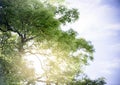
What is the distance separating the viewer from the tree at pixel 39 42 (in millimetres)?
17984

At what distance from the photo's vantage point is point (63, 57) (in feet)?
70.8

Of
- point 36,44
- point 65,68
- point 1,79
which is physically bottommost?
point 1,79

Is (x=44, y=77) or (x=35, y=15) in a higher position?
(x=35, y=15)

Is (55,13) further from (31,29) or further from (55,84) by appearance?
(55,84)

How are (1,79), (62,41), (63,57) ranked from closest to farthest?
1. (1,79)
2. (62,41)
3. (63,57)

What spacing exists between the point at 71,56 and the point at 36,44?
2.67m

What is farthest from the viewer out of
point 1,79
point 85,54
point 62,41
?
point 85,54

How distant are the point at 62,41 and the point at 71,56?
2.98m

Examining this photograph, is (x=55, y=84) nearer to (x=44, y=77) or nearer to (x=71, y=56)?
(x=44, y=77)

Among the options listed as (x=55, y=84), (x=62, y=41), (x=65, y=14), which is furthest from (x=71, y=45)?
(x=55, y=84)

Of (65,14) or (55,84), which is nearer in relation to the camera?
(65,14)

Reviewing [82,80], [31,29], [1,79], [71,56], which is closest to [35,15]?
[31,29]

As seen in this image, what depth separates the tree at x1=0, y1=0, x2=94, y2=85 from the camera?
17984mm

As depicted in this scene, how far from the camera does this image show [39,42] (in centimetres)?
2130
